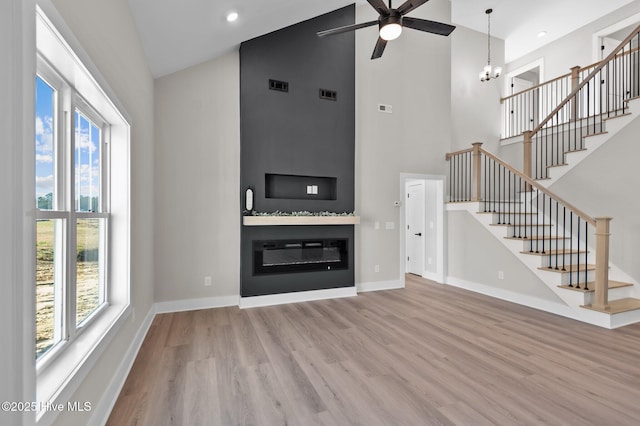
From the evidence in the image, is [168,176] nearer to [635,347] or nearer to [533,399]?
[533,399]

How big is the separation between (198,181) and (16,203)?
140 inches

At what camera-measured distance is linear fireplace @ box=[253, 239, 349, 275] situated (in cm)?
479

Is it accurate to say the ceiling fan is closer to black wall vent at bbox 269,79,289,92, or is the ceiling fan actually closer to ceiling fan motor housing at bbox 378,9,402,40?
ceiling fan motor housing at bbox 378,9,402,40

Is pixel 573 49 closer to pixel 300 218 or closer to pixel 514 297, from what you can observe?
pixel 514 297

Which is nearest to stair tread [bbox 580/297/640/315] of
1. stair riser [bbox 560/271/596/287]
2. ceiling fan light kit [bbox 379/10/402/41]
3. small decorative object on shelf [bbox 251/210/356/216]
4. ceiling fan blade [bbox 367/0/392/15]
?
stair riser [bbox 560/271/596/287]

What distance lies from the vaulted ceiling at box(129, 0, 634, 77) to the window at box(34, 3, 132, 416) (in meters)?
1.19

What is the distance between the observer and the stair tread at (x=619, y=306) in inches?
148

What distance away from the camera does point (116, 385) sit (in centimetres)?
231

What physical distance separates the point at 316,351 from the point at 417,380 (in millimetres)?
1006

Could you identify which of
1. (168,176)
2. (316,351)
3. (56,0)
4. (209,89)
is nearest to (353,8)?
(209,89)

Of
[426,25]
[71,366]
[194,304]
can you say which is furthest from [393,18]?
[194,304]

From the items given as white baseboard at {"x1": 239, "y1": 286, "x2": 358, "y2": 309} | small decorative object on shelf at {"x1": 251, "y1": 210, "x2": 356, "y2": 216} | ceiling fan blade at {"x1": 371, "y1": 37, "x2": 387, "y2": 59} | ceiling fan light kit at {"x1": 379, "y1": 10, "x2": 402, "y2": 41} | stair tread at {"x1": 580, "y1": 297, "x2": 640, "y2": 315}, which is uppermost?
ceiling fan blade at {"x1": 371, "y1": 37, "x2": 387, "y2": 59}

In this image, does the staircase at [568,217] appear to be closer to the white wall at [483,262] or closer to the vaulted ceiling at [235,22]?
the white wall at [483,262]

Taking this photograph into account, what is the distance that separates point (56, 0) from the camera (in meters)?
1.37
